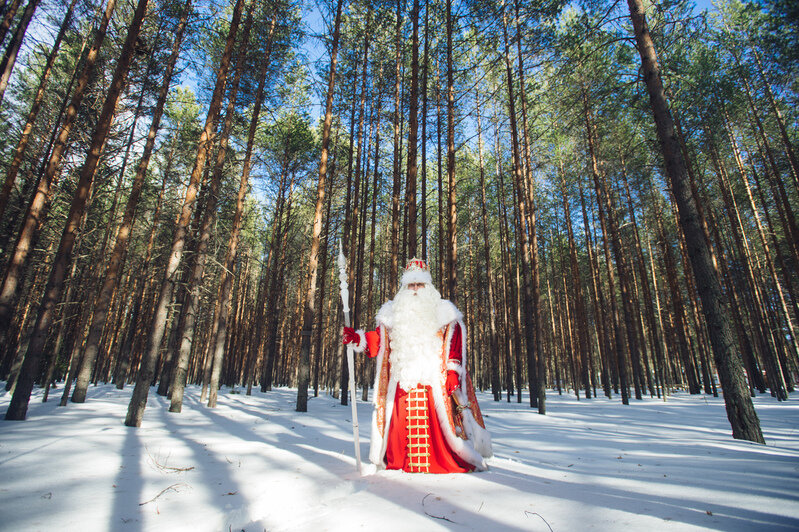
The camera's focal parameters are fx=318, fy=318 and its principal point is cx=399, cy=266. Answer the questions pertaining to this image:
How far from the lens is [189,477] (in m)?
3.04

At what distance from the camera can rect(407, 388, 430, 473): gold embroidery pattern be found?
3.49 m

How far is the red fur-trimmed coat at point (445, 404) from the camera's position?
360 cm

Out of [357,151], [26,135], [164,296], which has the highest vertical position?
[357,151]

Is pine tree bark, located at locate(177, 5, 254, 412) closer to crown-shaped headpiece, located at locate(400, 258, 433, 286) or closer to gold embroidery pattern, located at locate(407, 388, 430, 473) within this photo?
crown-shaped headpiece, located at locate(400, 258, 433, 286)

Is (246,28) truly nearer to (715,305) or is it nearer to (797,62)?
(715,305)

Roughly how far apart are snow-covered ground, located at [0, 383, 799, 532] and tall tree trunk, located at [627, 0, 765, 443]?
44cm

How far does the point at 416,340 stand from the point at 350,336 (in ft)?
2.68

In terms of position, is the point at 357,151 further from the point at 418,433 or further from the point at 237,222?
the point at 418,433

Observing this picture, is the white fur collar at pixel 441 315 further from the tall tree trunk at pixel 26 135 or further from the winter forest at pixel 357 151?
the tall tree trunk at pixel 26 135

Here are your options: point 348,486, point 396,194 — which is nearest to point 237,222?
point 396,194

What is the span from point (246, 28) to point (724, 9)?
21.5 metres

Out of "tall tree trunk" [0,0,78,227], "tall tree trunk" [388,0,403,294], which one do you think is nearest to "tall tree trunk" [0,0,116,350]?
"tall tree trunk" [0,0,78,227]

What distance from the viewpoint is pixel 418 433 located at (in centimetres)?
358

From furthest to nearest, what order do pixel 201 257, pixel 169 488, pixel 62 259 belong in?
1. pixel 201 257
2. pixel 62 259
3. pixel 169 488
